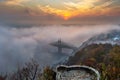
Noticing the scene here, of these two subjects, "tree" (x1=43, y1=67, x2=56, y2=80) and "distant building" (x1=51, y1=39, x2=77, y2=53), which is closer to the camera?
"tree" (x1=43, y1=67, x2=56, y2=80)

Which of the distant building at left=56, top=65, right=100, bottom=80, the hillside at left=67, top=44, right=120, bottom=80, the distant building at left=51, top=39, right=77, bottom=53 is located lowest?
the distant building at left=51, top=39, right=77, bottom=53

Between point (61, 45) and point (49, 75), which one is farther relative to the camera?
point (61, 45)

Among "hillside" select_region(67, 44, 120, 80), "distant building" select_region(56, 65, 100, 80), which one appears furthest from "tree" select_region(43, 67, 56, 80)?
"hillside" select_region(67, 44, 120, 80)

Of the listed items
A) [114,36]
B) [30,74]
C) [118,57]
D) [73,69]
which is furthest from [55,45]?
[73,69]

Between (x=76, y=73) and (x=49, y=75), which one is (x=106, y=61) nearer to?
(x=49, y=75)

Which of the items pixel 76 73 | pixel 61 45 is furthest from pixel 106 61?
pixel 61 45

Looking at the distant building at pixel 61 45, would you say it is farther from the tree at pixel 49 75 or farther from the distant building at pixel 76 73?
the distant building at pixel 76 73

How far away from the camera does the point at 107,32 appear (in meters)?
78.8

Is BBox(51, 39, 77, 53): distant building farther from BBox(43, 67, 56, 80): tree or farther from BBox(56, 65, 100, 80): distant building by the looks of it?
BBox(56, 65, 100, 80): distant building

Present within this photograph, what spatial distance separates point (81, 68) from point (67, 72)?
79cm

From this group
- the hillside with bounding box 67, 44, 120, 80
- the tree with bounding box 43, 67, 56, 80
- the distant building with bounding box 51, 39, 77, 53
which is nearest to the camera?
the tree with bounding box 43, 67, 56, 80

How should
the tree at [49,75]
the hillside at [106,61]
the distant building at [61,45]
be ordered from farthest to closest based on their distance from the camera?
the distant building at [61,45] < the hillside at [106,61] < the tree at [49,75]

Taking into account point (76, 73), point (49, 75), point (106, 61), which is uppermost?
point (76, 73)

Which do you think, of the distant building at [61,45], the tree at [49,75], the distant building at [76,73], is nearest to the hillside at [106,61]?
the distant building at [76,73]
